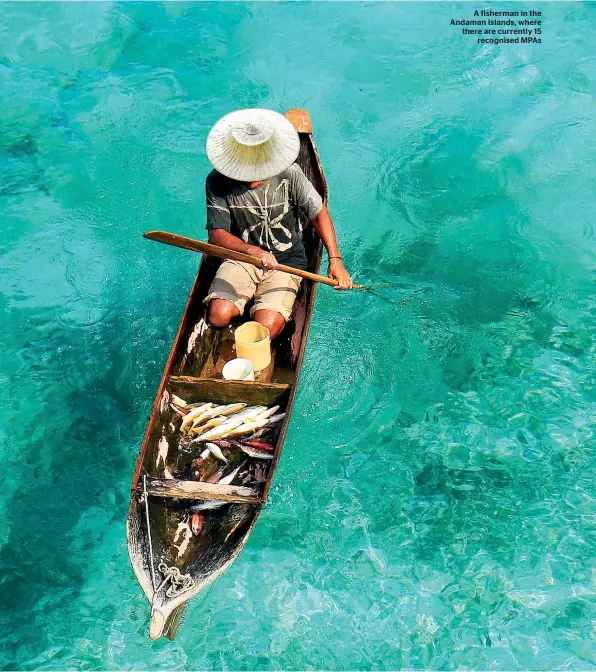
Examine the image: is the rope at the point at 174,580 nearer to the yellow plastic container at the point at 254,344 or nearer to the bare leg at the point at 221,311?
the yellow plastic container at the point at 254,344

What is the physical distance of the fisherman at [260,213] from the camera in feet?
19.2

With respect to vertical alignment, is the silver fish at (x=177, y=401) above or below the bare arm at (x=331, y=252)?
below

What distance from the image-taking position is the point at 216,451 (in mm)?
5695

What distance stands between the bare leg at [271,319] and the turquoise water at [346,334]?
1.09m

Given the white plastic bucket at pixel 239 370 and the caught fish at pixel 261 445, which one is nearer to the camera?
the caught fish at pixel 261 445

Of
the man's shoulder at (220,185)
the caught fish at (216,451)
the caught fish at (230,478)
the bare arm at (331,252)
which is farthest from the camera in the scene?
the bare arm at (331,252)

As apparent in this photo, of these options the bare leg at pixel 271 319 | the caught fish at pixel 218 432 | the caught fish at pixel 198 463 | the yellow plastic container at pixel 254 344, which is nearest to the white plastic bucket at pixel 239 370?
the yellow plastic container at pixel 254 344

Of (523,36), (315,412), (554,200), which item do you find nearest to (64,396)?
(315,412)

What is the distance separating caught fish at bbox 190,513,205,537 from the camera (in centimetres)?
520

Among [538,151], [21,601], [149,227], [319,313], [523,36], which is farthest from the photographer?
[523,36]

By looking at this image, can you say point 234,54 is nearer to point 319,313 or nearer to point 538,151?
point 538,151

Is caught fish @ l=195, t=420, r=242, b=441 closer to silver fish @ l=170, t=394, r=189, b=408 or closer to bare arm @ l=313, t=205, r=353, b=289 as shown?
silver fish @ l=170, t=394, r=189, b=408

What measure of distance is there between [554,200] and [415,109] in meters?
2.98

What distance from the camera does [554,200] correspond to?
31.9ft
